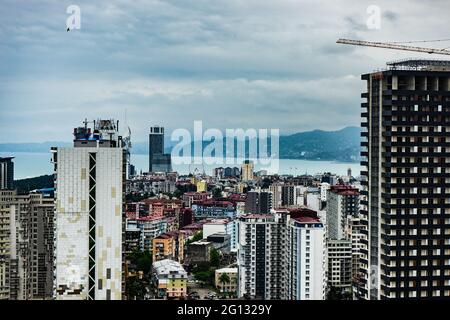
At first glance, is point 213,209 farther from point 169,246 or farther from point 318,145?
point 318,145

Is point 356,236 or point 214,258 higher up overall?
point 356,236

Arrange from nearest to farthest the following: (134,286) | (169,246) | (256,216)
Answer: (134,286) → (256,216) → (169,246)

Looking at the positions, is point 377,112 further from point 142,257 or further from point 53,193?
point 53,193

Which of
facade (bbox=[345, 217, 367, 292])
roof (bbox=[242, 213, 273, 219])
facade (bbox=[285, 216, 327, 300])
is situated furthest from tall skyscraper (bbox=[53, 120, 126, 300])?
facade (bbox=[345, 217, 367, 292])

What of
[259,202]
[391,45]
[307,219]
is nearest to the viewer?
[391,45]

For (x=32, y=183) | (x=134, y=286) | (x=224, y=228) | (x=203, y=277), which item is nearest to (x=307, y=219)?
(x=224, y=228)
